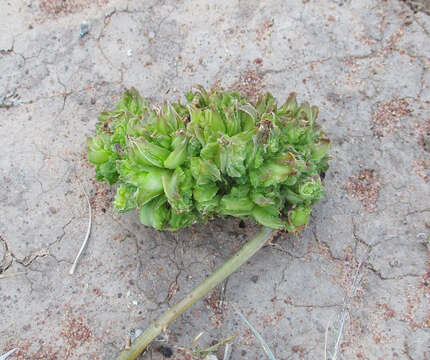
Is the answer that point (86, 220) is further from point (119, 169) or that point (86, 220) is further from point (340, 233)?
point (340, 233)

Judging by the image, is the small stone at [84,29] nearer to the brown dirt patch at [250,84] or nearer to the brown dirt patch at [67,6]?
the brown dirt patch at [67,6]

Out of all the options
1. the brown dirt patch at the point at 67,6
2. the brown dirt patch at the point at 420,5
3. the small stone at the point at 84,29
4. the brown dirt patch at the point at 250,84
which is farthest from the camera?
the brown dirt patch at the point at 67,6

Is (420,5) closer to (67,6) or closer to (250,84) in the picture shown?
(250,84)

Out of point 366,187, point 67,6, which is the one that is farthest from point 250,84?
point 67,6

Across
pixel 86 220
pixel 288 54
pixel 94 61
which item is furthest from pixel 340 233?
pixel 94 61

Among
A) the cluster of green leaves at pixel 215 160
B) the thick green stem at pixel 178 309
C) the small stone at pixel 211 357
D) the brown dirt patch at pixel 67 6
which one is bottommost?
the small stone at pixel 211 357

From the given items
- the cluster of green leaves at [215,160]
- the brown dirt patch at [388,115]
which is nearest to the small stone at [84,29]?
the cluster of green leaves at [215,160]

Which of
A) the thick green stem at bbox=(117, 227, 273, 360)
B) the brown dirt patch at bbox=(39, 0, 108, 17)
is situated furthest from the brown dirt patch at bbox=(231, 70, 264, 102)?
the brown dirt patch at bbox=(39, 0, 108, 17)
